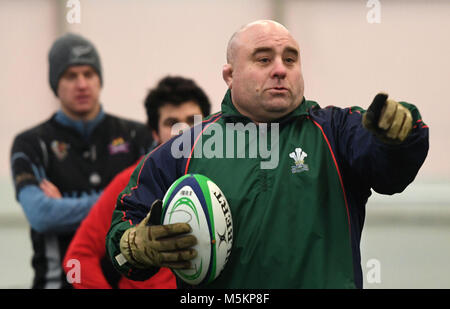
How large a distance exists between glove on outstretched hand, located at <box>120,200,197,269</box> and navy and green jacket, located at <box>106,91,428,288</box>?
0.10 meters

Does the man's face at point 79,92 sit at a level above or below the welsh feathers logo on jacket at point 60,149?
above

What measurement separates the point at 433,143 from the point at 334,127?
3379mm

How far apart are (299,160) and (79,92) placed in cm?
198

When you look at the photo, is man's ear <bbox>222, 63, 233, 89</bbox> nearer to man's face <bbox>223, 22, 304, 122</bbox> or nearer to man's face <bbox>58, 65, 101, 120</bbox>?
man's face <bbox>223, 22, 304, 122</bbox>

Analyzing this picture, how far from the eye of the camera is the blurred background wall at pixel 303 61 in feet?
15.8

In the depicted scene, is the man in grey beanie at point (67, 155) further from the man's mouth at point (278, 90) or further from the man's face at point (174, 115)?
the man's mouth at point (278, 90)

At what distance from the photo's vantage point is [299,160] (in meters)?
1.74

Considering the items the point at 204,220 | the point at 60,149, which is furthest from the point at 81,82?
the point at 204,220

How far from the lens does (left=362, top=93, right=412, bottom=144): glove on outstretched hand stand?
1.54 metres

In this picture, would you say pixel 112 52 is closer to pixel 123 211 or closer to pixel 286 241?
pixel 123 211

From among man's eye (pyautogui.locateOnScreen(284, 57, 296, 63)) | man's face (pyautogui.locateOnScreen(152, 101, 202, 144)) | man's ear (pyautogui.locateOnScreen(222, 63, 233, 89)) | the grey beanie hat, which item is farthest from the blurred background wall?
man's eye (pyautogui.locateOnScreen(284, 57, 296, 63))

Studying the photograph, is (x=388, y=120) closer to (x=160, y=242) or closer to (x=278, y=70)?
(x=278, y=70)

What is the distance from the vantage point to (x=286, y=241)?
1.67 m

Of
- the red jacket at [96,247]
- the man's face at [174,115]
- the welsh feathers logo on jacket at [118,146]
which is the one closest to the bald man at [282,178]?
the red jacket at [96,247]
